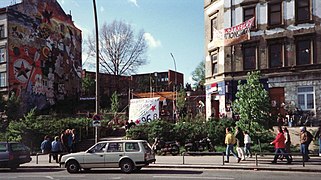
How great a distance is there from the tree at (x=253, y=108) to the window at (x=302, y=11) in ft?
36.3

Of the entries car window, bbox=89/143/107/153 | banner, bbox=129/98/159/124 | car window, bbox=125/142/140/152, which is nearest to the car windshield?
car window, bbox=89/143/107/153

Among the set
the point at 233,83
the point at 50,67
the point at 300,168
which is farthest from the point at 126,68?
the point at 300,168

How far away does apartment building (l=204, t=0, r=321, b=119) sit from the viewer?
103 feet

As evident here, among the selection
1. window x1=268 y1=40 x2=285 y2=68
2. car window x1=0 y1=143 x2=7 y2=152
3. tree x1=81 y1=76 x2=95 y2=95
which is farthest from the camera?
tree x1=81 y1=76 x2=95 y2=95

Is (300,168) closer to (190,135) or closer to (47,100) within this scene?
(190,135)

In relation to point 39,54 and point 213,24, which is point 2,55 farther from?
point 213,24

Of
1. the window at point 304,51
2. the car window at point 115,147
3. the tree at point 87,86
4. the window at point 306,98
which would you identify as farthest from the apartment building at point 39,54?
the car window at point 115,147

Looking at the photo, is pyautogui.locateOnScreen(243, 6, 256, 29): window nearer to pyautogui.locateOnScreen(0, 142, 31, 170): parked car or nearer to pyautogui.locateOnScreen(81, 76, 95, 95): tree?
pyautogui.locateOnScreen(0, 142, 31, 170): parked car

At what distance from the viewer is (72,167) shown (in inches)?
706

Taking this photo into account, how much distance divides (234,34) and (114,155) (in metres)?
19.7

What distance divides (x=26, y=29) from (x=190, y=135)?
3276 centimetres

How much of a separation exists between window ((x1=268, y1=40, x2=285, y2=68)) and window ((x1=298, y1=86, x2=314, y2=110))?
256cm

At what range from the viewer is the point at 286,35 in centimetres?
3234

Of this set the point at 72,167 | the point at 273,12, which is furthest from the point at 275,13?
the point at 72,167
